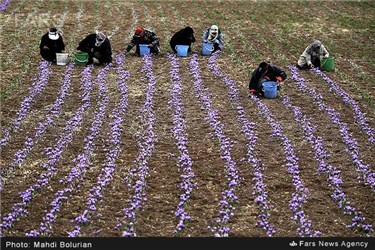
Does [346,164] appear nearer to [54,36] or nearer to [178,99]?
[178,99]

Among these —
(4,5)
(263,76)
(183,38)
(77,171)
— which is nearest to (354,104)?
(263,76)

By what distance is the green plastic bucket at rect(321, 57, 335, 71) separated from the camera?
1880cm

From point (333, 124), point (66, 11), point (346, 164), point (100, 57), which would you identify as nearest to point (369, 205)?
point (346, 164)

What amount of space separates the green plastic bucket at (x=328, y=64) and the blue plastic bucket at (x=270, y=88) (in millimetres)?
3736

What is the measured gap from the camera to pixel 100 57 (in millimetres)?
18734

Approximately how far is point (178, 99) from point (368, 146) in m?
5.84

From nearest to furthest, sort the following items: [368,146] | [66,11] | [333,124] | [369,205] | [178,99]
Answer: [369,205]
[368,146]
[333,124]
[178,99]
[66,11]

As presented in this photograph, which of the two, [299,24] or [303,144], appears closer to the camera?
[303,144]

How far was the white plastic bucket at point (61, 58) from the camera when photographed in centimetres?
1862

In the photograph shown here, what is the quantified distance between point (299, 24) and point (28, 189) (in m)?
18.9

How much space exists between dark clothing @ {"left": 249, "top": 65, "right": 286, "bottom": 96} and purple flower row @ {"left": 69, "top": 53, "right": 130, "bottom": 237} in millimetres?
4044

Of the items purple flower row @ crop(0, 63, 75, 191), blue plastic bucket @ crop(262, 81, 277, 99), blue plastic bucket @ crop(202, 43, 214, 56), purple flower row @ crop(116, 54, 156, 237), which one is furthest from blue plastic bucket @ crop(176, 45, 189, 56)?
blue plastic bucket @ crop(262, 81, 277, 99)

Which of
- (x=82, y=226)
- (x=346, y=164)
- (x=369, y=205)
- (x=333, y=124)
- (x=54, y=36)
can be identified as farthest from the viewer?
(x=54, y=36)
